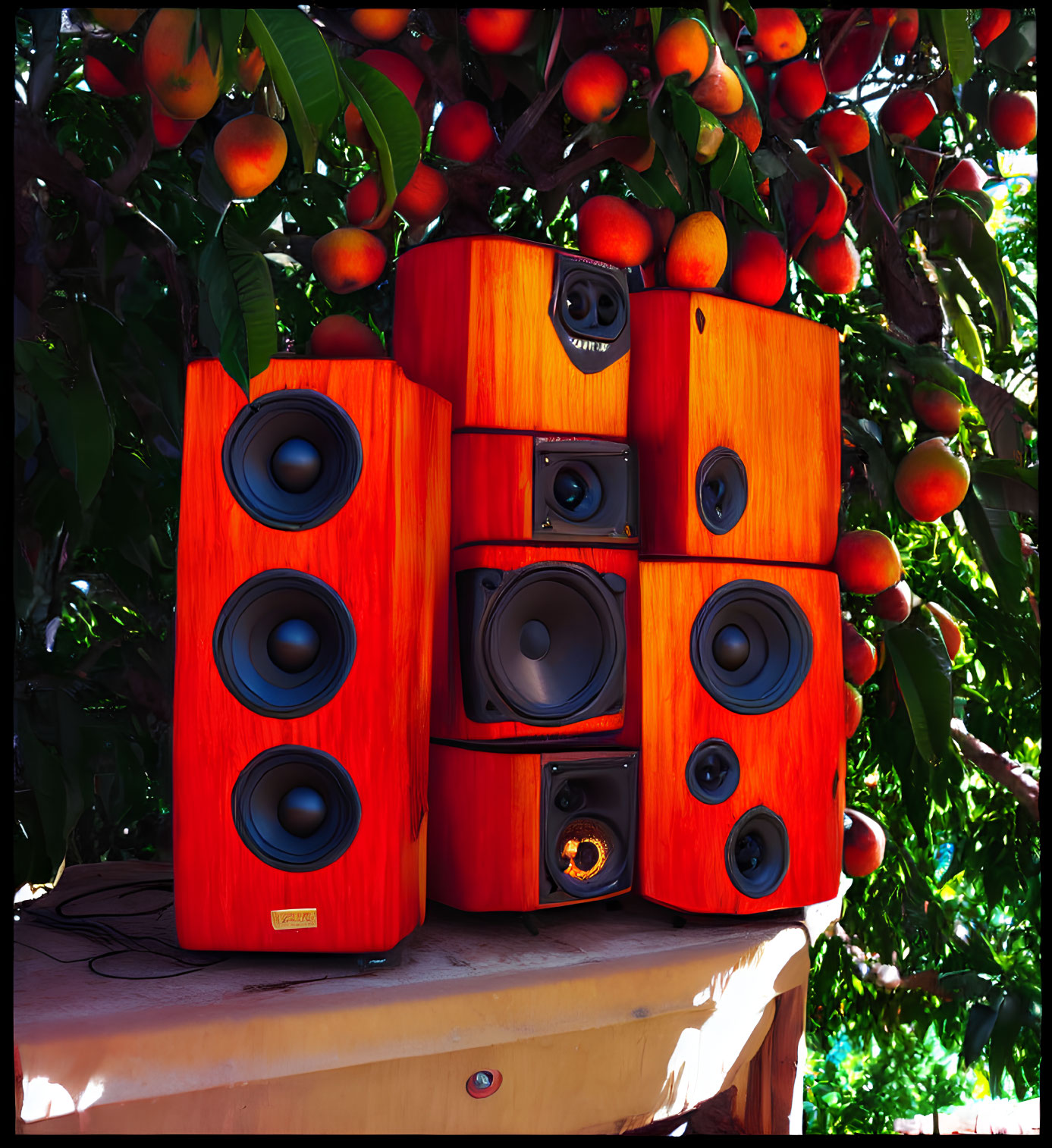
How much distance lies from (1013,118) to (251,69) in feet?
3.17

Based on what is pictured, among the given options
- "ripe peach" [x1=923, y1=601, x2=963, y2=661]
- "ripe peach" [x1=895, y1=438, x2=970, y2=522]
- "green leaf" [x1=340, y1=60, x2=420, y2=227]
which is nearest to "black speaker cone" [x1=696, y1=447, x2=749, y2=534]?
"ripe peach" [x1=895, y1=438, x2=970, y2=522]

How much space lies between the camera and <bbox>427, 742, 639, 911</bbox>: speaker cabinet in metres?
0.98

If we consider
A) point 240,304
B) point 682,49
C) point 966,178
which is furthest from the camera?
point 966,178

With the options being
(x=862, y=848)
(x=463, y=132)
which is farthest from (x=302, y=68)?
(x=862, y=848)

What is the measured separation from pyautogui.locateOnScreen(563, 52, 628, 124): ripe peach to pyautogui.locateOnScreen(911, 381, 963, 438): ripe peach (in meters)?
0.55

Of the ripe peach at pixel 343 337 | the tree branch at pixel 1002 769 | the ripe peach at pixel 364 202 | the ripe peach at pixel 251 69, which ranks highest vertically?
the ripe peach at pixel 251 69

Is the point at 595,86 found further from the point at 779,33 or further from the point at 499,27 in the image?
the point at 779,33

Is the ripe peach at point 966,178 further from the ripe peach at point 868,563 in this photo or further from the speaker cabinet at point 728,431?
the ripe peach at point 868,563

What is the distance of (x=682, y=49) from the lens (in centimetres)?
95

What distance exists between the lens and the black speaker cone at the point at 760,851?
1053 millimetres

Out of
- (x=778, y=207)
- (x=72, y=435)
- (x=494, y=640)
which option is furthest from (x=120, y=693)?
(x=778, y=207)

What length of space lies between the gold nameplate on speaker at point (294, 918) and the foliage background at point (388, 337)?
10.6 inches

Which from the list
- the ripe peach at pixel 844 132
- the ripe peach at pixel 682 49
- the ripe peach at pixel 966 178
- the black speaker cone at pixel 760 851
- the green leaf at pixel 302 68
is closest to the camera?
the green leaf at pixel 302 68

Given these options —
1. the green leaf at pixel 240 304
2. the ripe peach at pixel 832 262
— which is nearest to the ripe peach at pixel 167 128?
the green leaf at pixel 240 304
